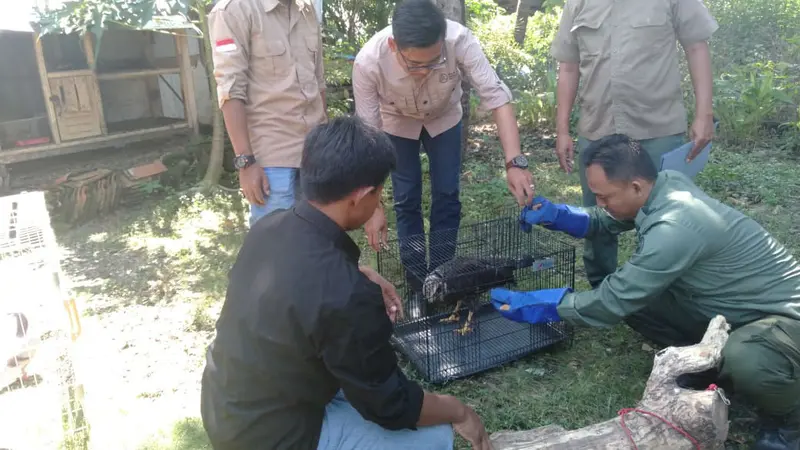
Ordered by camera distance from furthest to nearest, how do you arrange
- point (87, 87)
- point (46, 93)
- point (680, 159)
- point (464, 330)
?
point (87, 87), point (46, 93), point (680, 159), point (464, 330)

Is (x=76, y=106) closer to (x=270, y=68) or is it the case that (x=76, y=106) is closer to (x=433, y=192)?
(x=270, y=68)

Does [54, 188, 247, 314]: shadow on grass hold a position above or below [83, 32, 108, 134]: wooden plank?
below

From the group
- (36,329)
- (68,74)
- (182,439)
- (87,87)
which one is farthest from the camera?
(87,87)

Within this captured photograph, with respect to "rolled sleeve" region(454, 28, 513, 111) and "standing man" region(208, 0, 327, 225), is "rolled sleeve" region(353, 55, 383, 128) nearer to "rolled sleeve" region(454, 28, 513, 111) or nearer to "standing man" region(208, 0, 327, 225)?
"standing man" region(208, 0, 327, 225)

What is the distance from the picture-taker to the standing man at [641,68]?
338cm

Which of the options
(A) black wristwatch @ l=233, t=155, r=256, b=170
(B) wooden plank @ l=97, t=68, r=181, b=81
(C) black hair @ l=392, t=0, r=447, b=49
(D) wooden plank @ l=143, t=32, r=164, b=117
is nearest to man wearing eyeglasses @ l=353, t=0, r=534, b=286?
(C) black hair @ l=392, t=0, r=447, b=49

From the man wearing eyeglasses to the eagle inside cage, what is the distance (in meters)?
0.22

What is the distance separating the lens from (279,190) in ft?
10.3

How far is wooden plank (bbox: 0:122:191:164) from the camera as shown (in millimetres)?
6684

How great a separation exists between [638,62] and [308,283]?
8.67 feet

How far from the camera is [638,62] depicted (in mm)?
3428

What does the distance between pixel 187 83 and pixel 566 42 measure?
18.3 ft

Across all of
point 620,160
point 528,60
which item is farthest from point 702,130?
point 528,60

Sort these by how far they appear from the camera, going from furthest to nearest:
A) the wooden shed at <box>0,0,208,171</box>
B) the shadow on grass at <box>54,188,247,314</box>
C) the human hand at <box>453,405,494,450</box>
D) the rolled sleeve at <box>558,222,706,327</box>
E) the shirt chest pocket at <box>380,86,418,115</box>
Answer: the wooden shed at <box>0,0,208,171</box> → the shadow on grass at <box>54,188,247,314</box> → the shirt chest pocket at <box>380,86,418,115</box> → the rolled sleeve at <box>558,222,706,327</box> → the human hand at <box>453,405,494,450</box>
